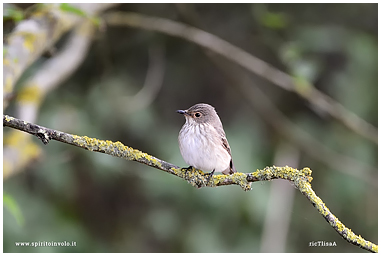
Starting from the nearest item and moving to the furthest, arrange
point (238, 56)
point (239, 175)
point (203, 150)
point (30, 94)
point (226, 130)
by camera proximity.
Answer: point (239, 175), point (203, 150), point (30, 94), point (238, 56), point (226, 130)

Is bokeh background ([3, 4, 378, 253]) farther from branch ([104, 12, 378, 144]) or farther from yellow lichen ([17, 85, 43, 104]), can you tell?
yellow lichen ([17, 85, 43, 104])

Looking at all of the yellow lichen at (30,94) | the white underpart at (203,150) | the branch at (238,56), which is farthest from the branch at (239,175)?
the branch at (238,56)

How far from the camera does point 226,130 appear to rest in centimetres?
555

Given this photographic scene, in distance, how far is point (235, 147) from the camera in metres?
5.16

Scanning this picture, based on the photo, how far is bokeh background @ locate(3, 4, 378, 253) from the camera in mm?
4988

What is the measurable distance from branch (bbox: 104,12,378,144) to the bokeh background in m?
0.15

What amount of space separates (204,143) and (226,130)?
2067 millimetres

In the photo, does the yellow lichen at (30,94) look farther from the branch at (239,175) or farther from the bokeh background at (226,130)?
the branch at (239,175)

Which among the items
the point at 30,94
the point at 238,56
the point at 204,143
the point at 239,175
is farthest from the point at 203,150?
the point at 238,56

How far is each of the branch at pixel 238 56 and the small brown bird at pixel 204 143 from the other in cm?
131

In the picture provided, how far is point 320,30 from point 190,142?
3.03 meters

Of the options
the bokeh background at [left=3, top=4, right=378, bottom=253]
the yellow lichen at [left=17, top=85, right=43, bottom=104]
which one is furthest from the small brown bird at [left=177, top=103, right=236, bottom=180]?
the yellow lichen at [left=17, top=85, right=43, bottom=104]

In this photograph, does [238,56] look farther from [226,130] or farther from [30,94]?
[30,94]

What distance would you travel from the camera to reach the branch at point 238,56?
491 cm
